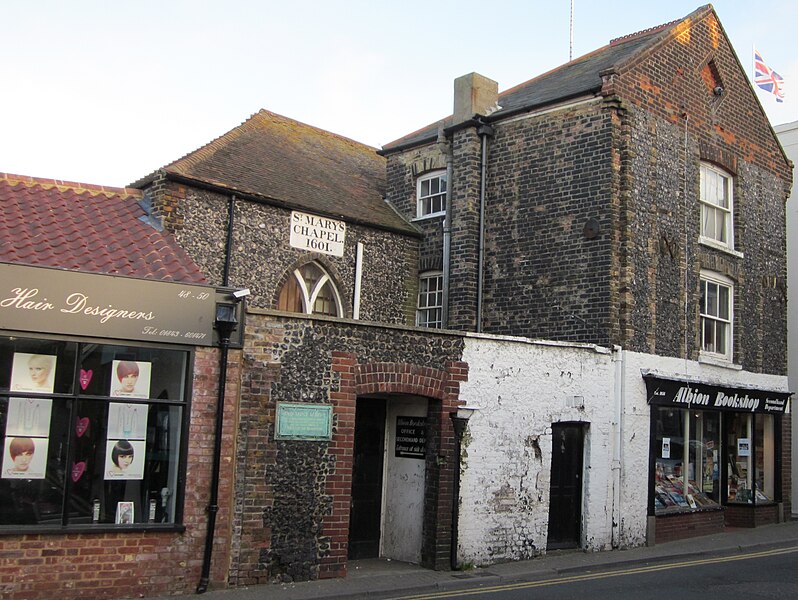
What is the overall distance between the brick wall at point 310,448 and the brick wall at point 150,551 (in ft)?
0.76

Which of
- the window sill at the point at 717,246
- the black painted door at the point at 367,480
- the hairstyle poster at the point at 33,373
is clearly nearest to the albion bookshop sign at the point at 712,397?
the window sill at the point at 717,246

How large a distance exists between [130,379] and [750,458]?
14148 mm

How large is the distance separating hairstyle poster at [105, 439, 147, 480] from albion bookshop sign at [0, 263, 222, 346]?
1300mm

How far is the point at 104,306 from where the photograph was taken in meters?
9.87

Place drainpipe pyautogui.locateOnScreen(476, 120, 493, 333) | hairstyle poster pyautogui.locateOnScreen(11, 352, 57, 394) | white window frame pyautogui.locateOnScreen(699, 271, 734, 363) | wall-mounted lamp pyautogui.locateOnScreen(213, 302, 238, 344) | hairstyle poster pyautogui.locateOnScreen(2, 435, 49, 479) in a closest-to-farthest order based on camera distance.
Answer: hairstyle poster pyautogui.locateOnScreen(2, 435, 49, 479), hairstyle poster pyautogui.locateOnScreen(11, 352, 57, 394), wall-mounted lamp pyautogui.locateOnScreen(213, 302, 238, 344), drainpipe pyautogui.locateOnScreen(476, 120, 493, 333), white window frame pyautogui.locateOnScreen(699, 271, 734, 363)

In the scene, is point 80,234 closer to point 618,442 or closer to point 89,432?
point 89,432

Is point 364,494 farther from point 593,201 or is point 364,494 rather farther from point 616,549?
point 593,201

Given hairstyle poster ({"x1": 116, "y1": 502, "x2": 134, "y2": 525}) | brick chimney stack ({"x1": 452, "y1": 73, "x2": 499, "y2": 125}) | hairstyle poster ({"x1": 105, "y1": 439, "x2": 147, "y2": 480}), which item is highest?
brick chimney stack ({"x1": 452, "y1": 73, "x2": 499, "y2": 125})

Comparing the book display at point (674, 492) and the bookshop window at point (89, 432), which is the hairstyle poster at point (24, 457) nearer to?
the bookshop window at point (89, 432)

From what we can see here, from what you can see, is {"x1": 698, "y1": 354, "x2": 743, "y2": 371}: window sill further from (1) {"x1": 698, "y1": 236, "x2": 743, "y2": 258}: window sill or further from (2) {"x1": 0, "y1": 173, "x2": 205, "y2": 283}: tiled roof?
(2) {"x1": 0, "y1": 173, "x2": 205, "y2": 283}: tiled roof

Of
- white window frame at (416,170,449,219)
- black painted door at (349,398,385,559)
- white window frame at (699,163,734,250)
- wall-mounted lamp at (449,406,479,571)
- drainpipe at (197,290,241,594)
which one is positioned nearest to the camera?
drainpipe at (197,290,241,594)

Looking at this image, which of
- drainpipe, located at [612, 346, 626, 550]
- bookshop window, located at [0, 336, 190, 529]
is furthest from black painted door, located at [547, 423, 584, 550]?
bookshop window, located at [0, 336, 190, 529]

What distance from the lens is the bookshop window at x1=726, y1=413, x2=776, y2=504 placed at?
1803 cm

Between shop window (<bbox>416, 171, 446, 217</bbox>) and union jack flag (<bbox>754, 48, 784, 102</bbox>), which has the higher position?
union jack flag (<bbox>754, 48, 784, 102</bbox>)
